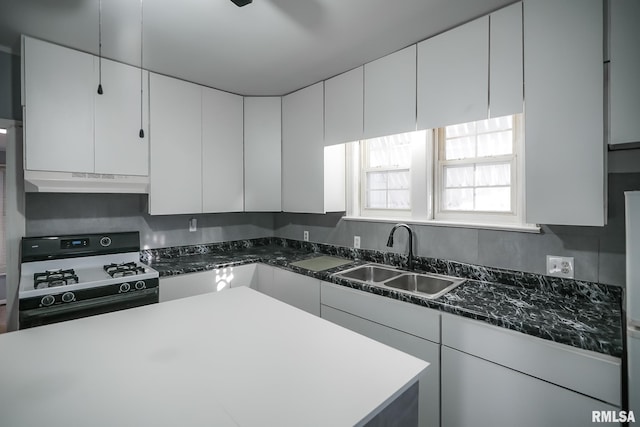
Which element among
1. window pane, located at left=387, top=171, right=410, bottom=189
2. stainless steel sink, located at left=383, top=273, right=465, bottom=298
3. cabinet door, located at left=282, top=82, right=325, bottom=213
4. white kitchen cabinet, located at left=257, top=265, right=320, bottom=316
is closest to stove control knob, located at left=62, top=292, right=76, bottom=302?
white kitchen cabinet, located at left=257, top=265, right=320, bottom=316

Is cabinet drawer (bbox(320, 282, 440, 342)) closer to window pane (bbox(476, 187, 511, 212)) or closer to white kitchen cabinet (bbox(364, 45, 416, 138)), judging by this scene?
window pane (bbox(476, 187, 511, 212))

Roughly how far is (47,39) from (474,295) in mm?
3049

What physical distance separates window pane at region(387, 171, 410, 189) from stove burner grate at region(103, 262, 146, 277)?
2.03 metres

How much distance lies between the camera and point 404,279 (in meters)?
2.24

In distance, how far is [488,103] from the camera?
5.70 feet

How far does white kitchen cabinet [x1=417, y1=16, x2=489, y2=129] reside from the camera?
1757mm

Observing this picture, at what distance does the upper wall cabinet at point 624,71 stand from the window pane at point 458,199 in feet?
2.88

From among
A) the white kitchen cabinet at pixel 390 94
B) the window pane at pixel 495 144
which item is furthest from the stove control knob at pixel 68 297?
the window pane at pixel 495 144

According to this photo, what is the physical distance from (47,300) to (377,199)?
93.1 inches

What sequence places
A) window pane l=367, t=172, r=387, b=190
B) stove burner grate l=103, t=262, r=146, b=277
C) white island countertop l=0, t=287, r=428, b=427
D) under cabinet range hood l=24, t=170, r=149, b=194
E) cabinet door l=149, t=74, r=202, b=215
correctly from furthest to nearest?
window pane l=367, t=172, r=387, b=190, cabinet door l=149, t=74, r=202, b=215, stove burner grate l=103, t=262, r=146, b=277, under cabinet range hood l=24, t=170, r=149, b=194, white island countertop l=0, t=287, r=428, b=427

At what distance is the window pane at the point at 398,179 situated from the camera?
2.52 m

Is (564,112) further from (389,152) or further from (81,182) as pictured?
(81,182)

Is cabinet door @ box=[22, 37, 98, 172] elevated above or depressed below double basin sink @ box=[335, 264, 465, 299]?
above

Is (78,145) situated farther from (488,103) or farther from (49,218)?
(488,103)
